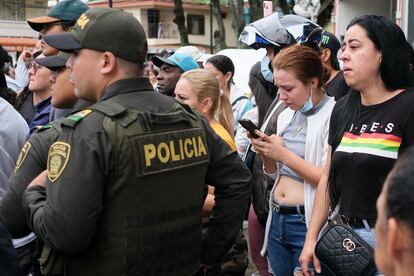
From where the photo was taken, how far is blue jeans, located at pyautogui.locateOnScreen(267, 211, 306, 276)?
374 cm

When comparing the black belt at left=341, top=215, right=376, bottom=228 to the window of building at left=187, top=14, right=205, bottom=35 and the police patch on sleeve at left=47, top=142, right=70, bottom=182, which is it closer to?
the police patch on sleeve at left=47, top=142, right=70, bottom=182

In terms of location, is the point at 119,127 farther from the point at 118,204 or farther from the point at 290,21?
the point at 290,21

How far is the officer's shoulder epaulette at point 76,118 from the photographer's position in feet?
7.89

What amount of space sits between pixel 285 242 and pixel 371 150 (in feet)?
3.54

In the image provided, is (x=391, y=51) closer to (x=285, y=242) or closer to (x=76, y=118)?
(x=285, y=242)

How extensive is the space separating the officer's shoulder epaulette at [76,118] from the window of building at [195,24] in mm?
59224

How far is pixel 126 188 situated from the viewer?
2.43m

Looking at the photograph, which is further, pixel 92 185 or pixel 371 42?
pixel 371 42

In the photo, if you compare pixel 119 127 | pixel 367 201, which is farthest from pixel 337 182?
pixel 119 127

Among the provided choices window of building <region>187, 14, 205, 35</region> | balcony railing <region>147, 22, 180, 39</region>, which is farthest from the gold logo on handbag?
window of building <region>187, 14, 205, 35</region>

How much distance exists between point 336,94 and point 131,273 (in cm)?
270

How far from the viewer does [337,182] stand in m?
3.22

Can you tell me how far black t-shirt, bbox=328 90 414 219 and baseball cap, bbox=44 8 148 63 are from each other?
3.78 feet

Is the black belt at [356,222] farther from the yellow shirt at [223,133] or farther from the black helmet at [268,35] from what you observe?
the black helmet at [268,35]
